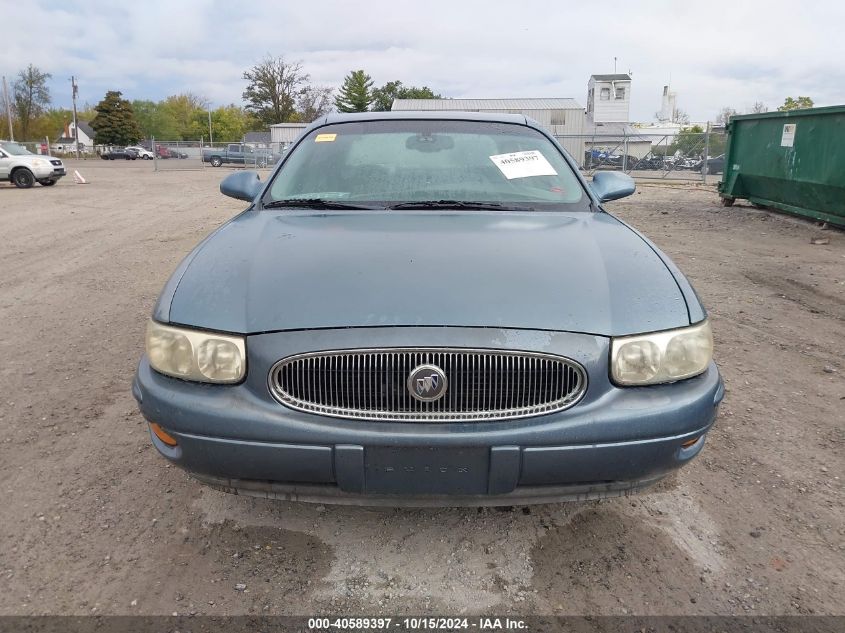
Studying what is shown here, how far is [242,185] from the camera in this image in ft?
11.4

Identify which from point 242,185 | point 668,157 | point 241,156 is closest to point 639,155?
point 668,157

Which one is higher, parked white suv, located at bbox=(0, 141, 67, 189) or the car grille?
parked white suv, located at bbox=(0, 141, 67, 189)

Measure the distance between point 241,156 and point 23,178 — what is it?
63.9 ft

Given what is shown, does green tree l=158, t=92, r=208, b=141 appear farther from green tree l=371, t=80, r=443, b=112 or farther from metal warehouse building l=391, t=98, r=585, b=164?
metal warehouse building l=391, t=98, r=585, b=164

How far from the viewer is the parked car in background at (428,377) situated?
1907 mm

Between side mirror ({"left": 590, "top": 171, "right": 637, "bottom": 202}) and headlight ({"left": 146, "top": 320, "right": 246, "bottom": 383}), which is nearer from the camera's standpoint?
headlight ({"left": 146, "top": 320, "right": 246, "bottom": 383})

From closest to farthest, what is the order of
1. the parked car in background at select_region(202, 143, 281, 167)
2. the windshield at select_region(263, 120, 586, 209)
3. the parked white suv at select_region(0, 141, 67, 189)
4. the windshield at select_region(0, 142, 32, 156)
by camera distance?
the windshield at select_region(263, 120, 586, 209) → the parked white suv at select_region(0, 141, 67, 189) → the windshield at select_region(0, 142, 32, 156) → the parked car in background at select_region(202, 143, 281, 167)

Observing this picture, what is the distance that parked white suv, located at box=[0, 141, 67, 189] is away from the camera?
19531mm

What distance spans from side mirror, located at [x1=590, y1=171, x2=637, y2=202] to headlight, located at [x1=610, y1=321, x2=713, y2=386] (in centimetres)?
→ 144

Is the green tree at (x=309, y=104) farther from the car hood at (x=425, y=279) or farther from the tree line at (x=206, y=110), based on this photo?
the car hood at (x=425, y=279)

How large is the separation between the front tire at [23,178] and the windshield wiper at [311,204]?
2056cm

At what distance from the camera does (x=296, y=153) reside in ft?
11.2

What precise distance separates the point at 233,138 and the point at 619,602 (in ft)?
300

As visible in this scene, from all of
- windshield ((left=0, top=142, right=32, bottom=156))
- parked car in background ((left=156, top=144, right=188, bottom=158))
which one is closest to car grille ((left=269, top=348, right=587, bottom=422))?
windshield ((left=0, top=142, right=32, bottom=156))
